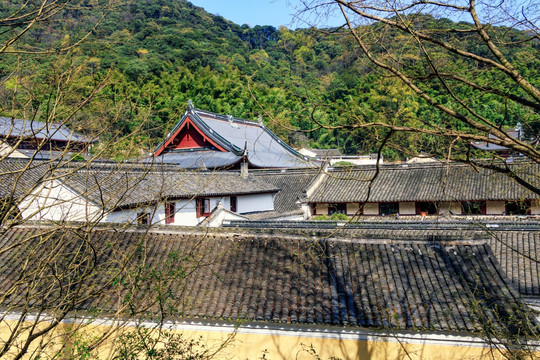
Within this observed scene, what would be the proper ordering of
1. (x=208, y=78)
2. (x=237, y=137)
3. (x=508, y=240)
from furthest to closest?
(x=208, y=78)
(x=237, y=137)
(x=508, y=240)

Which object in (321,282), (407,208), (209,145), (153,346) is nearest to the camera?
(153,346)

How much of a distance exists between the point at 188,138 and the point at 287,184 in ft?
21.3

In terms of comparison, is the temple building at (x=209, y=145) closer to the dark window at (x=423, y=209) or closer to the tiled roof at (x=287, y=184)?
the tiled roof at (x=287, y=184)

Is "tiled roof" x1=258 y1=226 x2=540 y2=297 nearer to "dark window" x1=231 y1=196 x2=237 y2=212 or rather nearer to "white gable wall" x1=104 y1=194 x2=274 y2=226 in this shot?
"white gable wall" x1=104 y1=194 x2=274 y2=226

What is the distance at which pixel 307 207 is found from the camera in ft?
66.0

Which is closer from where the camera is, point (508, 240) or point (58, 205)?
point (58, 205)

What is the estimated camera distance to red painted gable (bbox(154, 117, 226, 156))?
78.0 ft

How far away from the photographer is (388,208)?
19000mm

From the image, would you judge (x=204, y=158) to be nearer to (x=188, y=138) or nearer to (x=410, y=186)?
(x=188, y=138)

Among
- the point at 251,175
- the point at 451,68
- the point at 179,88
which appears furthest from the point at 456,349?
the point at 179,88

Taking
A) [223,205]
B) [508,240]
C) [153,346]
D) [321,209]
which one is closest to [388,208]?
[321,209]

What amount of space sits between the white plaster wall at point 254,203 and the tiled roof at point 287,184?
0.66 meters

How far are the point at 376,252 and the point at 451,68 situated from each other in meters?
3.71

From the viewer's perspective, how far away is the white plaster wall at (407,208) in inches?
734
